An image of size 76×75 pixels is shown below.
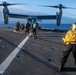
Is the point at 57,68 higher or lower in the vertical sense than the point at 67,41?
lower

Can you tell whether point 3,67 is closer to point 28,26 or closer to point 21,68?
point 21,68

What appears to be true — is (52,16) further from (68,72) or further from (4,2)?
(68,72)

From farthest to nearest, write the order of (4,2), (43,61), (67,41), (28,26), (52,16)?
(52,16) → (4,2) → (28,26) → (43,61) → (67,41)

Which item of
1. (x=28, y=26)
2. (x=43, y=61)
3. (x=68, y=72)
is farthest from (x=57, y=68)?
(x=28, y=26)

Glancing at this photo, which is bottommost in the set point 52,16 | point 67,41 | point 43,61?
point 52,16

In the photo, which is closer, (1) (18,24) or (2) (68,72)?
(2) (68,72)

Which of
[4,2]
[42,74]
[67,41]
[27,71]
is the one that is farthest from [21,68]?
[4,2]

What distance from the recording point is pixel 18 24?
128ft

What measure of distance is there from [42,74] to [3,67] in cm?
187

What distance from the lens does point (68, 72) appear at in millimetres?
10945

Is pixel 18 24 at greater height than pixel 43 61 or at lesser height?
lesser

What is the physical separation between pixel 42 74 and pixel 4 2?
157 ft

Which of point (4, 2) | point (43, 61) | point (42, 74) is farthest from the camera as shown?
point (4, 2)

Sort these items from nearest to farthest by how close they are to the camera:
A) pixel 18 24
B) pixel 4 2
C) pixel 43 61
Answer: pixel 43 61 < pixel 18 24 < pixel 4 2
